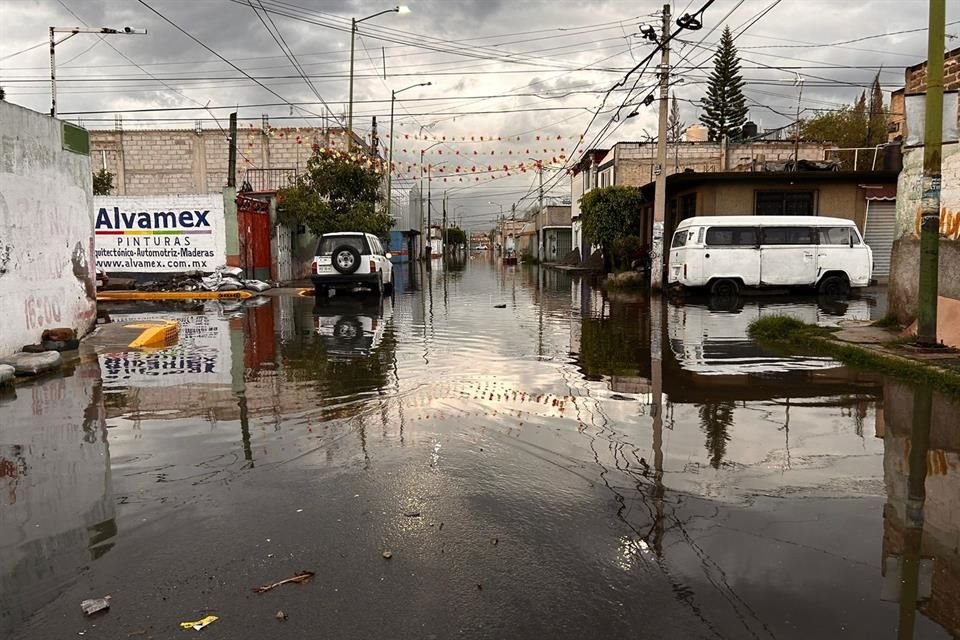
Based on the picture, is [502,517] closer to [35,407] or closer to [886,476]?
[886,476]

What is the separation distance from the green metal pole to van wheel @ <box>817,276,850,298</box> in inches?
493

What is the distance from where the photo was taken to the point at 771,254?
2095 cm

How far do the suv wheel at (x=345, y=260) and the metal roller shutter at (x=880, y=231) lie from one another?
1818cm

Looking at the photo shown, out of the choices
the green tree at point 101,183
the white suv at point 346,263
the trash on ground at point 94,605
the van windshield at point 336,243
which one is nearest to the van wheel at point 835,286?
the white suv at point 346,263

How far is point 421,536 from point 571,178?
56.3 metres

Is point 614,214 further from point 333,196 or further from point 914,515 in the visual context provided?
point 914,515

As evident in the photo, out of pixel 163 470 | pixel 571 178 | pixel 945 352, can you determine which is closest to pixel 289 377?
pixel 163 470

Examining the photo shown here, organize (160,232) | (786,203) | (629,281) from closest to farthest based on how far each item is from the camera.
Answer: (160,232), (629,281), (786,203)

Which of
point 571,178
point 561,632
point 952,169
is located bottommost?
point 561,632

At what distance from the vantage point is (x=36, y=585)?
3707 millimetres

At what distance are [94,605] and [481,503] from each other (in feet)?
7.39

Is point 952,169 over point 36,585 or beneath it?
over

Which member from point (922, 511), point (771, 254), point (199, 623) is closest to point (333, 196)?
point (771, 254)

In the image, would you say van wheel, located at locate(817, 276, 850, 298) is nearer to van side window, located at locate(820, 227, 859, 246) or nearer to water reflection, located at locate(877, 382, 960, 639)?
van side window, located at locate(820, 227, 859, 246)
